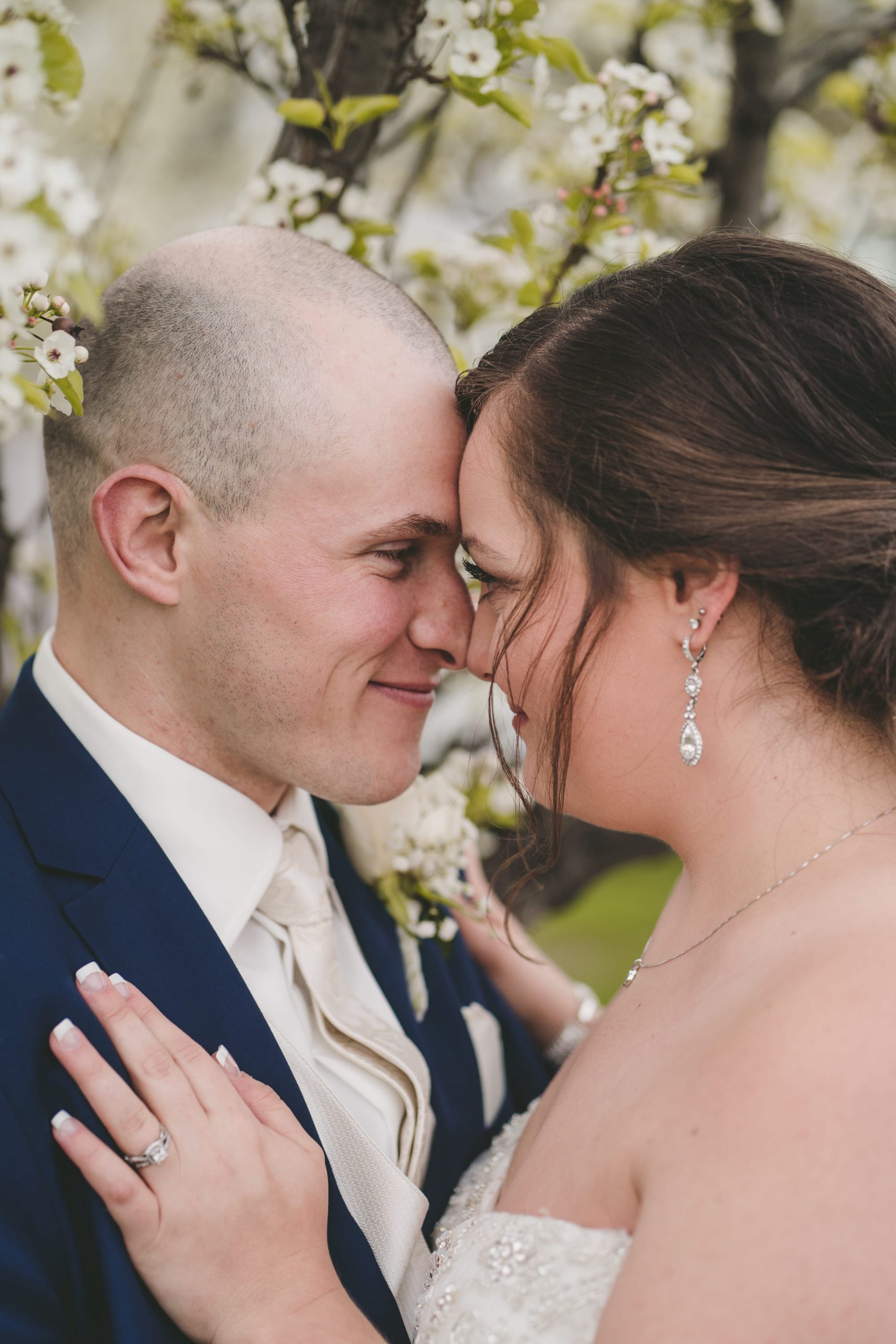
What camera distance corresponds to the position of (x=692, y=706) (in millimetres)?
1955

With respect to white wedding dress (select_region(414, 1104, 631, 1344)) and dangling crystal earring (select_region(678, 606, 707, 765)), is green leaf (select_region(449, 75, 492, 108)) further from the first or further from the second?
white wedding dress (select_region(414, 1104, 631, 1344))

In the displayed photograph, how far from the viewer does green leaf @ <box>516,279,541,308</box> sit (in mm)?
2850

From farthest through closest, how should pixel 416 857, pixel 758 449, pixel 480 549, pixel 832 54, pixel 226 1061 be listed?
pixel 832 54, pixel 416 857, pixel 480 549, pixel 226 1061, pixel 758 449

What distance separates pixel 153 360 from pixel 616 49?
3.10 m

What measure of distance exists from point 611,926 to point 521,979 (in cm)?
366

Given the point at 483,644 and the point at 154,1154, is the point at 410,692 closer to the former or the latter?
the point at 483,644

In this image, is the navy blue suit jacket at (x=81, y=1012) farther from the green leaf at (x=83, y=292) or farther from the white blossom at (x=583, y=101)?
the white blossom at (x=583, y=101)

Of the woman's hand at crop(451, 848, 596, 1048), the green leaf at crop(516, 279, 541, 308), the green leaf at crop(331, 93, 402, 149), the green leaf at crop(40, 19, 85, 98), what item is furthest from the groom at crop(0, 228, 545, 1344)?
the green leaf at crop(40, 19, 85, 98)

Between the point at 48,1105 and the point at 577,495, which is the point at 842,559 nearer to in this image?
the point at 577,495

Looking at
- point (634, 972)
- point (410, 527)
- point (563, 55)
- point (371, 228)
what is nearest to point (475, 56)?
point (563, 55)

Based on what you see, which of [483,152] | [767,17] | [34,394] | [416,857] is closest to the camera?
[34,394]

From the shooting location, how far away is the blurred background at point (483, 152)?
7.81 ft

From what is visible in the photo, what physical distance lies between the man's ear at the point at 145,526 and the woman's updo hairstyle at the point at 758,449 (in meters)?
0.77

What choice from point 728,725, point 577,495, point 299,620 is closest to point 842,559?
point 728,725
